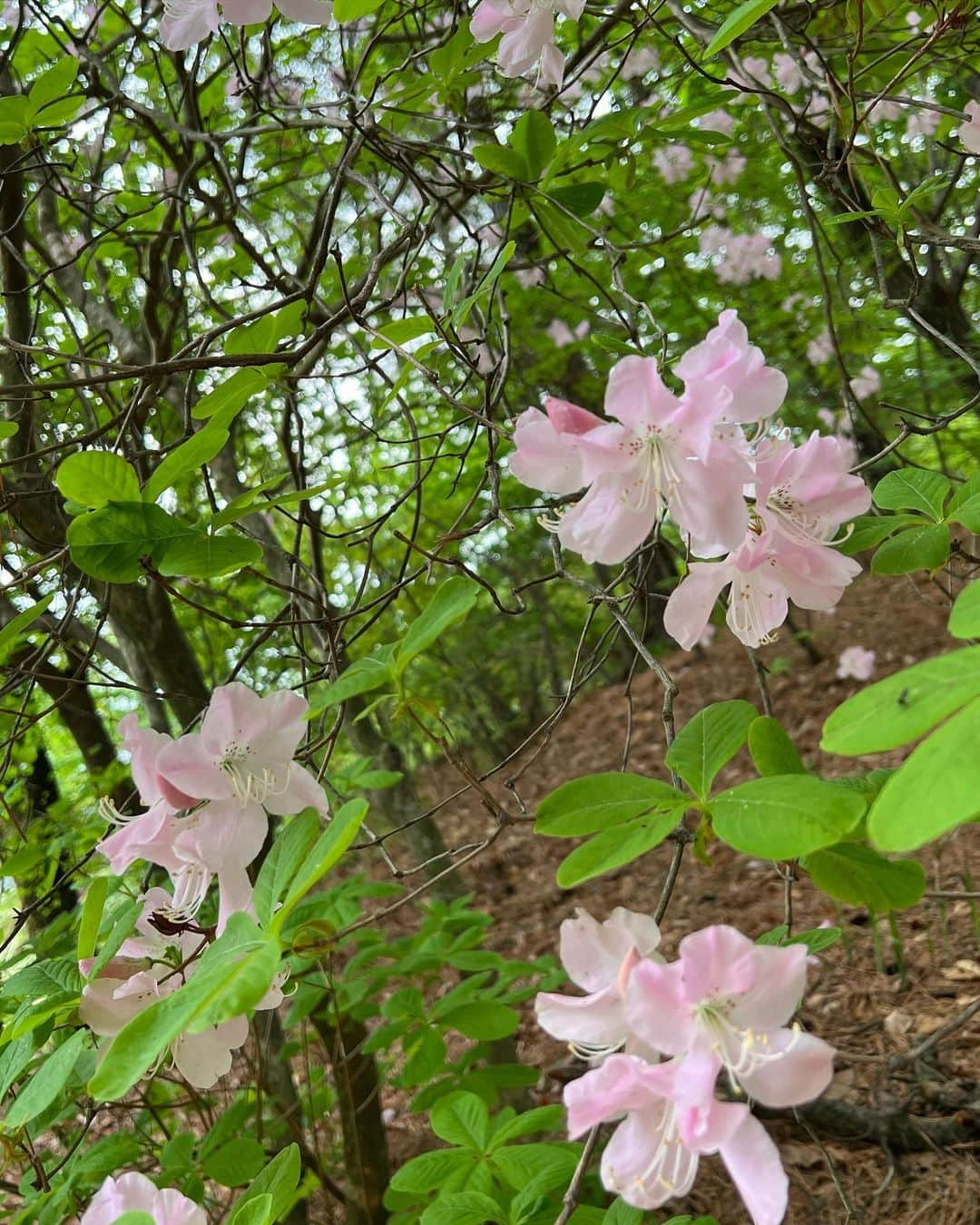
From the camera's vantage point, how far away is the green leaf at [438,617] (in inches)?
32.2

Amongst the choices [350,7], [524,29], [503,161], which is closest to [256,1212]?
[503,161]

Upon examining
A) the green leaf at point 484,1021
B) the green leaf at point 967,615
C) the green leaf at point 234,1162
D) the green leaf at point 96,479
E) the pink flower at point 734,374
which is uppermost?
the green leaf at point 96,479

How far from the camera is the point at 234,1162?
1509 millimetres

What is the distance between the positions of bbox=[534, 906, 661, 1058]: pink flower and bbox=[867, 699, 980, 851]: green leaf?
24 centimetres

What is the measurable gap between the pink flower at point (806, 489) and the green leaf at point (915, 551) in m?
0.08

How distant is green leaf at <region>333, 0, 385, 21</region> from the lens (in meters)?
1.06

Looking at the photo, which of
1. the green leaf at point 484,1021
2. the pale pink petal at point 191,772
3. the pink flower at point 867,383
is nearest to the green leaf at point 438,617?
the pale pink petal at point 191,772

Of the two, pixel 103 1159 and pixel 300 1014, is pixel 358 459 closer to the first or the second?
pixel 300 1014

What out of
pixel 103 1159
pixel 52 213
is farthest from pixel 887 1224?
pixel 52 213

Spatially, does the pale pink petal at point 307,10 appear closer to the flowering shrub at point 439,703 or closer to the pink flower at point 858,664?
the flowering shrub at point 439,703

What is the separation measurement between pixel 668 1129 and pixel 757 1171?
0.22 feet

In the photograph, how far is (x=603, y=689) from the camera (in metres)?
8.08

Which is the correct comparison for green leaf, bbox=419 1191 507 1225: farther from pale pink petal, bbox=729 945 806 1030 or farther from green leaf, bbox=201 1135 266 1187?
pale pink petal, bbox=729 945 806 1030

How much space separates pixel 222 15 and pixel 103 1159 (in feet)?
5.43
